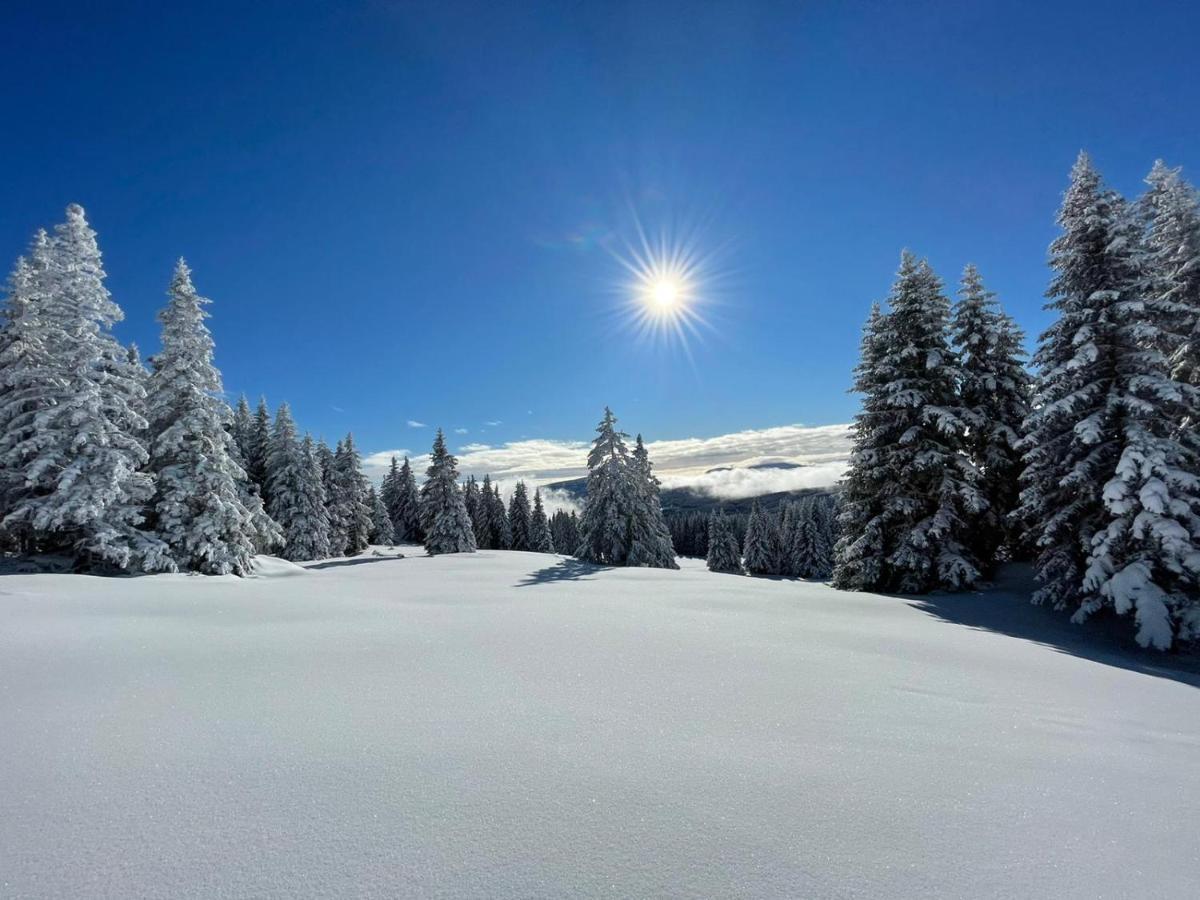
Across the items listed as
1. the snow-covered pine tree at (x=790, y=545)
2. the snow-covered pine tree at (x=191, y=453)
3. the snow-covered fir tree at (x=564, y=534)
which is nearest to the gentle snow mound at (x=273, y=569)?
the snow-covered pine tree at (x=191, y=453)

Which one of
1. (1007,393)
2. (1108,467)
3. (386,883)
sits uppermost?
(1007,393)

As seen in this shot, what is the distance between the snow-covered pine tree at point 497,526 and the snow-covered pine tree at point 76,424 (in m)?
47.8

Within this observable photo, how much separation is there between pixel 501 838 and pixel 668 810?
95 cm

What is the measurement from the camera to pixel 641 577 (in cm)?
1593

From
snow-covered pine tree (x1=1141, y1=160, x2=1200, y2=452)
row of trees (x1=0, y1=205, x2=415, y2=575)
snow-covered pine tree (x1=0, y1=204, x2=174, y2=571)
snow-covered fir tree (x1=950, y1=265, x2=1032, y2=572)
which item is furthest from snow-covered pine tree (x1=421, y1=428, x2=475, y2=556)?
snow-covered pine tree (x1=1141, y1=160, x2=1200, y2=452)

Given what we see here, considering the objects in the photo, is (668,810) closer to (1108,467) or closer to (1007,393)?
(1108,467)

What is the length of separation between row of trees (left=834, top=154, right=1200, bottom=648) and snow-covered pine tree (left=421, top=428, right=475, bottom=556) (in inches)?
1149

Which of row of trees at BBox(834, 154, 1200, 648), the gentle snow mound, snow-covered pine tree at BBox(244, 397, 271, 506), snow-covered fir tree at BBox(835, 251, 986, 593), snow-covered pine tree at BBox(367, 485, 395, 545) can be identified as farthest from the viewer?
snow-covered pine tree at BBox(367, 485, 395, 545)

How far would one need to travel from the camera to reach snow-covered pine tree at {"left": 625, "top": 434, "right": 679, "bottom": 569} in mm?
33625

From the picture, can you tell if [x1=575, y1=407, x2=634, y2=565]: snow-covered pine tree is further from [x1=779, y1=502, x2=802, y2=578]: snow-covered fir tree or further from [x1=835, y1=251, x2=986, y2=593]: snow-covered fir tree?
[x1=779, y1=502, x2=802, y2=578]: snow-covered fir tree

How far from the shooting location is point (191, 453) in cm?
1720

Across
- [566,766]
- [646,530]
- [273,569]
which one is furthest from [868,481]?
[273,569]

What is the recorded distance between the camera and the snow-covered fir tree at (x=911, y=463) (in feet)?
49.6

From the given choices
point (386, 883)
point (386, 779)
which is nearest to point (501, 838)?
point (386, 883)
